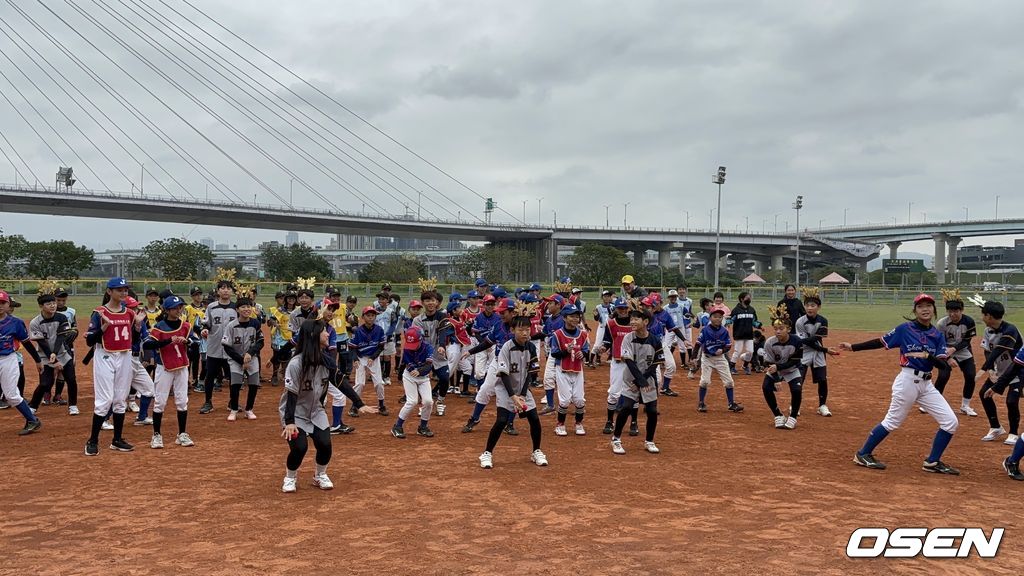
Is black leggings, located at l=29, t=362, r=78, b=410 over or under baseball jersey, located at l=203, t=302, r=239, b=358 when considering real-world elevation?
under

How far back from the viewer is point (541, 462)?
27.8 ft

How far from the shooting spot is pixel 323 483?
7.50 metres

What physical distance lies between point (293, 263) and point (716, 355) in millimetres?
72496

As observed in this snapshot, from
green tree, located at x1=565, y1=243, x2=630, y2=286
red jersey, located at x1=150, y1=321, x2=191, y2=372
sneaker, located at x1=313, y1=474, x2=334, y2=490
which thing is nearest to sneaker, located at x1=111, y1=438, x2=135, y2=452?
red jersey, located at x1=150, y1=321, x2=191, y2=372

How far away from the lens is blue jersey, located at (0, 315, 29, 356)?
9.73m

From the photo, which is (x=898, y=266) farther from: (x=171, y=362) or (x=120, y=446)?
(x=120, y=446)

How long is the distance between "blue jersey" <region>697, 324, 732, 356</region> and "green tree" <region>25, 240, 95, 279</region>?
7230 centimetres

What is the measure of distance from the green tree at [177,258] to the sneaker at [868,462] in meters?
73.5

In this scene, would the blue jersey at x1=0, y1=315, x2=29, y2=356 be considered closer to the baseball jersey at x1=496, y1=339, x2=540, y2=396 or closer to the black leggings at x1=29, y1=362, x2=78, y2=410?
the black leggings at x1=29, y1=362, x2=78, y2=410

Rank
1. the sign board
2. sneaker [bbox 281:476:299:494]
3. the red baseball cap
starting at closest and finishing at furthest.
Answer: sneaker [bbox 281:476:299:494]
the red baseball cap
the sign board

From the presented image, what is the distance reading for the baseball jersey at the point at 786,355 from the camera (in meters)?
10.5

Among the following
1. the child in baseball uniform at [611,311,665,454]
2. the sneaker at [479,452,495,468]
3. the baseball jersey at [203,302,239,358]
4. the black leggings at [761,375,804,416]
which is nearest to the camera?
the sneaker at [479,452,495,468]

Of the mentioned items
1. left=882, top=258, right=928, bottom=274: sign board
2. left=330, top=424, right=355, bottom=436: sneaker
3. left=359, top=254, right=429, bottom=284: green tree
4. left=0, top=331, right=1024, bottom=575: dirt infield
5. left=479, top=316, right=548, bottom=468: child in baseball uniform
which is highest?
left=882, top=258, right=928, bottom=274: sign board

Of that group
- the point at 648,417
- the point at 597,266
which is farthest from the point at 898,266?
the point at 648,417
